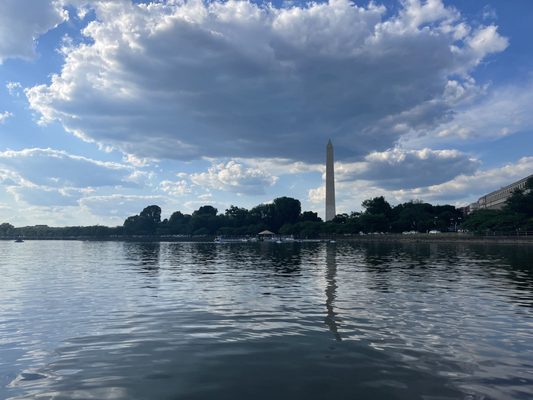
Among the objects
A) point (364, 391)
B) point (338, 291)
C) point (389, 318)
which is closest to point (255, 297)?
point (338, 291)

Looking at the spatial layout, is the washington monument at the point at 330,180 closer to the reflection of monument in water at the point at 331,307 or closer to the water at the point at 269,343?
the reflection of monument in water at the point at 331,307

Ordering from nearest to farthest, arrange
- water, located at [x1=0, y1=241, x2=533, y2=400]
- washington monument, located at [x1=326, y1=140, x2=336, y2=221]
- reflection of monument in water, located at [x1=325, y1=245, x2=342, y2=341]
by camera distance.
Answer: water, located at [x1=0, y1=241, x2=533, y2=400]
reflection of monument in water, located at [x1=325, y1=245, x2=342, y2=341]
washington monument, located at [x1=326, y1=140, x2=336, y2=221]

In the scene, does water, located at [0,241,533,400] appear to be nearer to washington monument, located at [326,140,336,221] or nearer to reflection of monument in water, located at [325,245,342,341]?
reflection of monument in water, located at [325,245,342,341]

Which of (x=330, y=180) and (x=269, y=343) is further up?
(x=330, y=180)

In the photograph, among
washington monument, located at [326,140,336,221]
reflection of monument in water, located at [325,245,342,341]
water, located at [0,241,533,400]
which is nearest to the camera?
water, located at [0,241,533,400]

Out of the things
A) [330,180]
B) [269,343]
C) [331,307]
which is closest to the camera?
[269,343]

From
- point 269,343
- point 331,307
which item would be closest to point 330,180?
point 331,307

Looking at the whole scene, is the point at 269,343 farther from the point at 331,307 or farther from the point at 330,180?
the point at 330,180

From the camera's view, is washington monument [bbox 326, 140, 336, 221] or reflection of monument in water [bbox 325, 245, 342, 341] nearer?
reflection of monument in water [bbox 325, 245, 342, 341]

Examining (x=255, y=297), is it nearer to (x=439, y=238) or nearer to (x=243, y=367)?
(x=243, y=367)

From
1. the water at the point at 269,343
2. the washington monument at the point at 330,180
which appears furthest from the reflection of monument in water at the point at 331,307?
the washington monument at the point at 330,180

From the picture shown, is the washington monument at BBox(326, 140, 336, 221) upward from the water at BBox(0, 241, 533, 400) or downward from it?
upward

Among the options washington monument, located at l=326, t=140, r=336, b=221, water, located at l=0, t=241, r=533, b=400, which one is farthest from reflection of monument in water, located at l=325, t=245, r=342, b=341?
washington monument, located at l=326, t=140, r=336, b=221

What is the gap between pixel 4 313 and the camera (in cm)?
2050
